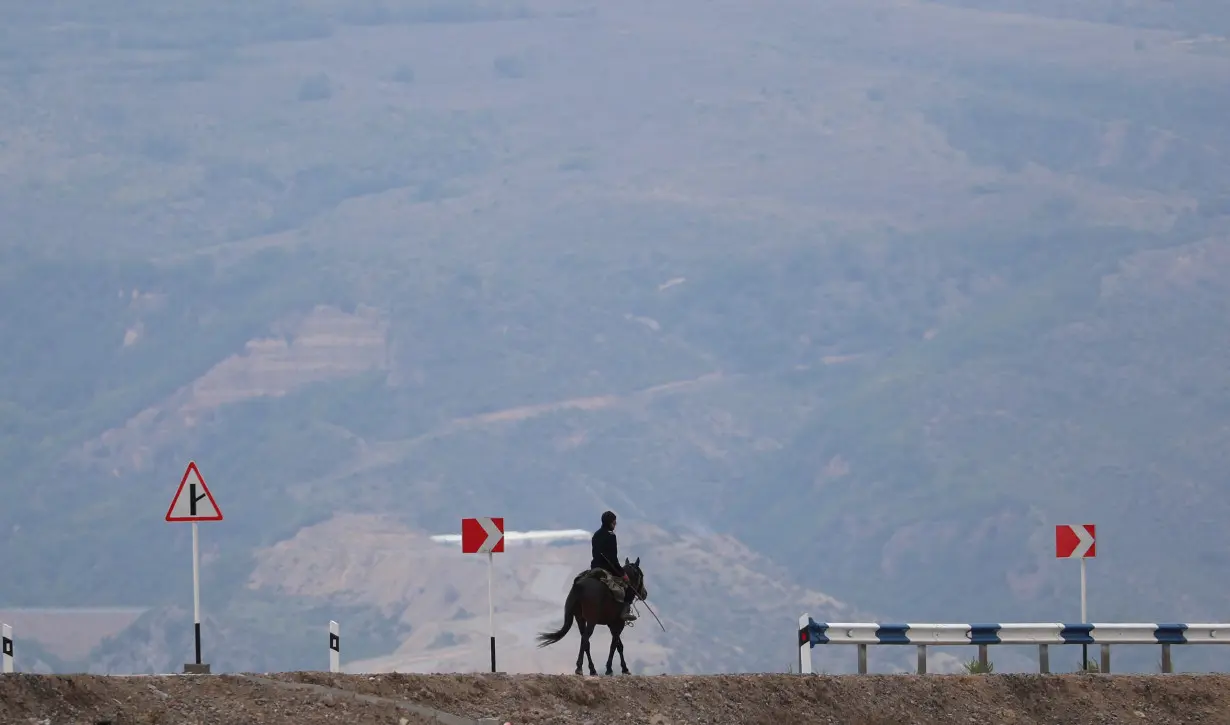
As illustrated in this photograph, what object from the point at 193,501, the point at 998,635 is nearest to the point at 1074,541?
the point at 998,635

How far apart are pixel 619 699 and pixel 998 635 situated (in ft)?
23.5

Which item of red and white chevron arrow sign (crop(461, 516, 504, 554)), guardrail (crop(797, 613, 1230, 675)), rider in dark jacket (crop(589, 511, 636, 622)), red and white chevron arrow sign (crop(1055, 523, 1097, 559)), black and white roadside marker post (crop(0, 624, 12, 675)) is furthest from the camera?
red and white chevron arrow sign (crop(1055, 523, 1097, 559))

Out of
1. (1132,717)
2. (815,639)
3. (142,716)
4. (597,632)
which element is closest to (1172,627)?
(1132,717)

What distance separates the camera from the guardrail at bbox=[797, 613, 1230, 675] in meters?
24.5

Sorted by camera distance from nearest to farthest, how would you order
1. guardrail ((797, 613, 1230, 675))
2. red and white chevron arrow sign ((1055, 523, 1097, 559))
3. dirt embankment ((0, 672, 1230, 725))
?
dirt embankment ((0, 672, 1230, 725)) → guardrail ((797, 613, 1230, 675)) → red and white chevron arrow sign ((1055, 523, 1097, 559))

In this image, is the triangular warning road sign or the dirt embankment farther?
the triangular warning road sign

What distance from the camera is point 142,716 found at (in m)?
17.8

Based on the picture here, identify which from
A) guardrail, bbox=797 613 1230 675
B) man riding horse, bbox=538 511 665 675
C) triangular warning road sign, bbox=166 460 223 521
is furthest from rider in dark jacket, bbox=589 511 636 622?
triangular warning road sign, bbox=166 460 223 521

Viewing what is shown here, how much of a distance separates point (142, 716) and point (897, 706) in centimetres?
962

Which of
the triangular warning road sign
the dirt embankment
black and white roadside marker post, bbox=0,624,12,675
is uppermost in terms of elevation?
the triangular warning road sign

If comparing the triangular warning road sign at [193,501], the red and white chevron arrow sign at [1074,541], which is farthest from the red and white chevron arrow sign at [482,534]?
the red and white chevron arrow sign at [1074,541]

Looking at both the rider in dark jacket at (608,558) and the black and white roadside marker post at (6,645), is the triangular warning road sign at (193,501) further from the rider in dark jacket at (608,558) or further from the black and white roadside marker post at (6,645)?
the rider in dark jacket at (608,558)

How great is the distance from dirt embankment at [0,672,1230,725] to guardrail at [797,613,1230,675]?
120 cm

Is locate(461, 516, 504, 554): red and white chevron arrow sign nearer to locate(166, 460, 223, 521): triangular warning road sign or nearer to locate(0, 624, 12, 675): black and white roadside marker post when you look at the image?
locate(166, 460, 223, 521): triangular warning road sign
